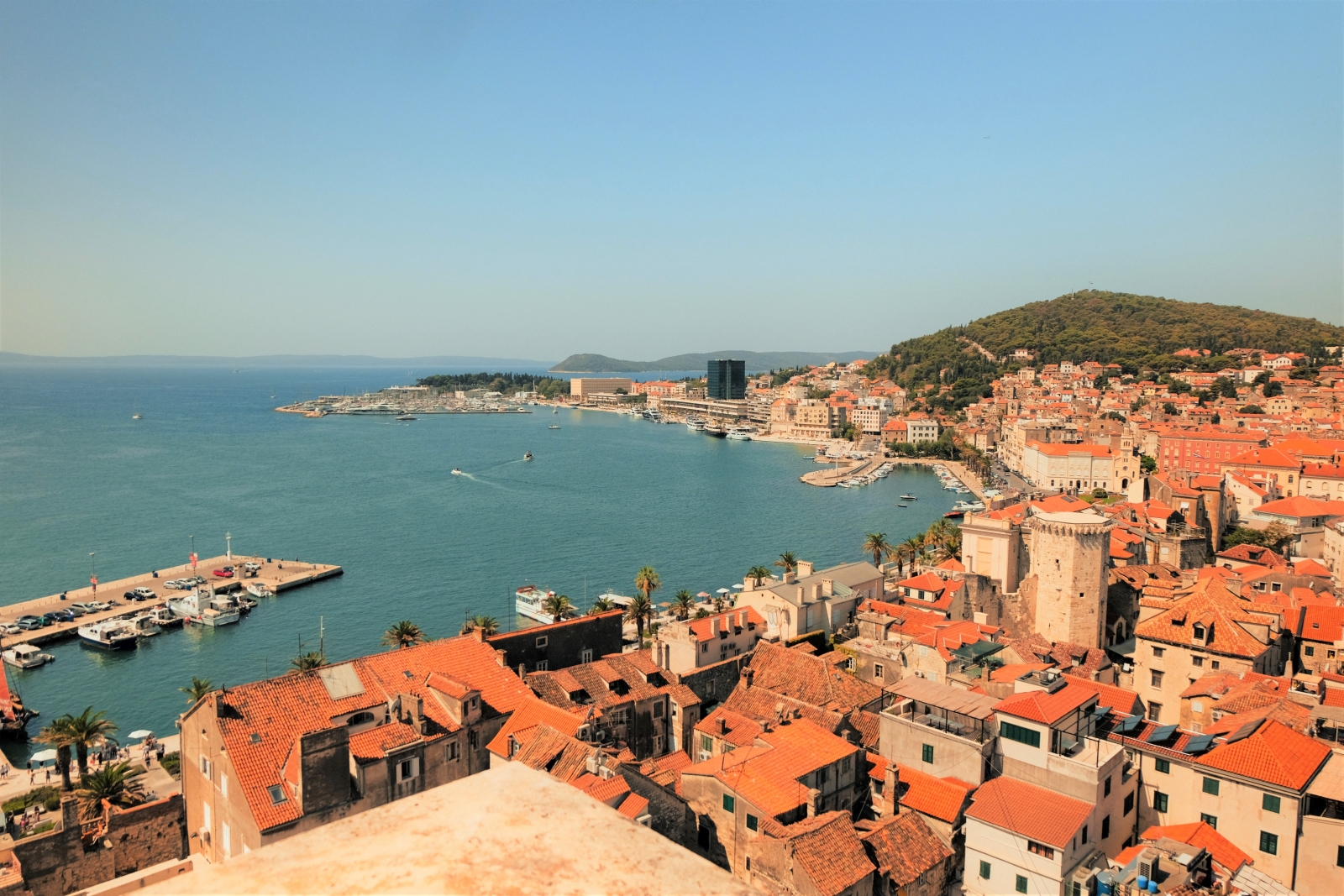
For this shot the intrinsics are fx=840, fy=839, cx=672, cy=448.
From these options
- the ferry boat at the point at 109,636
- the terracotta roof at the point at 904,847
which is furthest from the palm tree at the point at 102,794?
the ferry boat at the point at 109,636

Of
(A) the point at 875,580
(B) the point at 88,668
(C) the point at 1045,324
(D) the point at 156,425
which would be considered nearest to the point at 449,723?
(A) the point at 875,580

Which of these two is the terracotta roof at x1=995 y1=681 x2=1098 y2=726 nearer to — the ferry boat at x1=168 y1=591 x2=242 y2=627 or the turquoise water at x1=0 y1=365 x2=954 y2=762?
the turquoise water at x1=0 y1=365 x2=954 y2=762

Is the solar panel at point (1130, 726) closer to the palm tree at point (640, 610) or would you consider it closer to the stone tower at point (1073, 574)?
the stone tower at point (1073, 574)

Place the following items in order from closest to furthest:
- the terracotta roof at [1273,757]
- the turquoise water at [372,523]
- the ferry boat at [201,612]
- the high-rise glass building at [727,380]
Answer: the terracotta roof at [1273,757], the turquoise water at [372,523], the ferry boat at [201,612], the high-rise glass building at [727,380]

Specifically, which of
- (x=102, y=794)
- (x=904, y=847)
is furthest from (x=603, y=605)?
(x=904, y=847)

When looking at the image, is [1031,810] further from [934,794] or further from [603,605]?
[603,605]

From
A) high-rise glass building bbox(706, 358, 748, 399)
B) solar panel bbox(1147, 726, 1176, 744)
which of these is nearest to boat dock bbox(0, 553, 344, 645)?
solar panel bbox(1147, 726, 1176, 744)

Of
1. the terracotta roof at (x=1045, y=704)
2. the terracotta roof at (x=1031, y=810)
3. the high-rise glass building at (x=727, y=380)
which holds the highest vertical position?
the high-rise glass building at (x=727, y=380)
